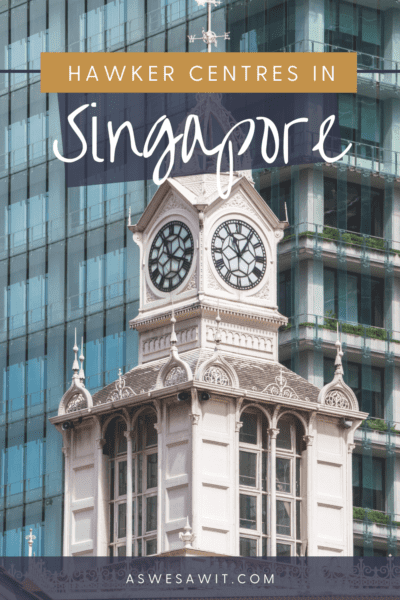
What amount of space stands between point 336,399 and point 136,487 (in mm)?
6794

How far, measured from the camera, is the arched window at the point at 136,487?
72875mm

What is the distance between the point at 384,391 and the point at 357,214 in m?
7.88

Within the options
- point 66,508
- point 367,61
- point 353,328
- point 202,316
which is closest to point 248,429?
→ point 202,316

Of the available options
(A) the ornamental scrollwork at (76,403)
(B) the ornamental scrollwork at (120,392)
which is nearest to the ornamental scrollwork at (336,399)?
(B) the ornamental scrollwork at (120,392)

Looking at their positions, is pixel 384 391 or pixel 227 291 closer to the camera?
pixel 227 291

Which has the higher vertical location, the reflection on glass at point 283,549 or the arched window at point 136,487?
the arched window at point 136,487

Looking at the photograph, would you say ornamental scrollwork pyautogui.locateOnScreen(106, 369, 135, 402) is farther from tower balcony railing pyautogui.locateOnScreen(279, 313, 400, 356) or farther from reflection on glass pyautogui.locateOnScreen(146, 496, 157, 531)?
tower balcony railing pyautogui.locateOnScreen(279, 313, 400, 356)

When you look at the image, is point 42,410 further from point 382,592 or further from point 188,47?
point 382,592

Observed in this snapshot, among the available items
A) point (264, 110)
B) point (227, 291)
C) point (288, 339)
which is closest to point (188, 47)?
point (264, 110)

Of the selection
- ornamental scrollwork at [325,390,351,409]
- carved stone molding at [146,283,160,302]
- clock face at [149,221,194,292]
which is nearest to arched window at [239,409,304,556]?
ornamental scrollwork at [325,390,351,409]

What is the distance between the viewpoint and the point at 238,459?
72125 millimetres

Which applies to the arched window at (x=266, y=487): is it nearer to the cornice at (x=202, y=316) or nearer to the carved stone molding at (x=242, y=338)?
the carved stone molding at (x=242, y=338)

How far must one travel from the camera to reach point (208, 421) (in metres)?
72.0

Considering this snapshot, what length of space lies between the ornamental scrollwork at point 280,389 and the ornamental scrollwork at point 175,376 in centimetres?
263
